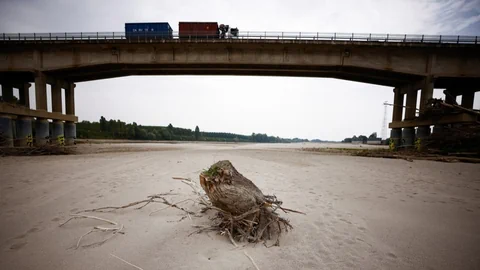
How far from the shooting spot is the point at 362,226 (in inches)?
117

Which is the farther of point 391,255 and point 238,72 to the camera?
point 238,72

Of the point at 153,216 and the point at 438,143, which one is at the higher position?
the point at 438,143

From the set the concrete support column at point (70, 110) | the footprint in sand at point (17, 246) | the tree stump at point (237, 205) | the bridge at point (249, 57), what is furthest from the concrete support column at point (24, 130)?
the tree stump at point (237, 205)

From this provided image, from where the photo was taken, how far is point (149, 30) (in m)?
20.1

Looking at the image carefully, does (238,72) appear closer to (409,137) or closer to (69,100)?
(409,137)

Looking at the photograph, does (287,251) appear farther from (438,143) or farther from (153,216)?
(438,143)

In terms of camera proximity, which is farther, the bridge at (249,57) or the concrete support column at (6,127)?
the bridge at (249,57)

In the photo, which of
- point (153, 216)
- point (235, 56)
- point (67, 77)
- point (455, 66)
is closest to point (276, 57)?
point (235, 56)

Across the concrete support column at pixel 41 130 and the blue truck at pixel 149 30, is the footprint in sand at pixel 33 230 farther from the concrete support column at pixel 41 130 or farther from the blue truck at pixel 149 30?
the concrete support column at pixel 41 130

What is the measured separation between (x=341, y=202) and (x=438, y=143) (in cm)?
1570

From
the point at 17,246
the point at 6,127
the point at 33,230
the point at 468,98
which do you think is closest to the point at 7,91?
the point at 6,127

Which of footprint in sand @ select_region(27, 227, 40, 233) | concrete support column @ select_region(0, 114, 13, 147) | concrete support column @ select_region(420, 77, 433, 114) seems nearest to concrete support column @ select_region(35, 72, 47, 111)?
concrete support column @ select_region(0, 114, 13, 147)

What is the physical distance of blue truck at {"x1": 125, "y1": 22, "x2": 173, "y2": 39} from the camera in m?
19.3

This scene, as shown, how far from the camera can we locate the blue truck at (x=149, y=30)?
1928cm
